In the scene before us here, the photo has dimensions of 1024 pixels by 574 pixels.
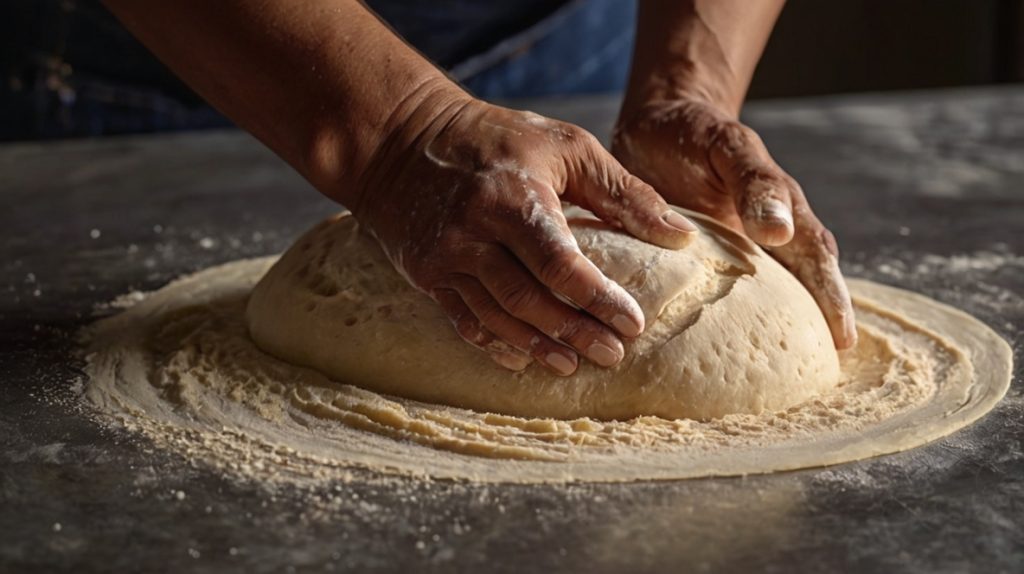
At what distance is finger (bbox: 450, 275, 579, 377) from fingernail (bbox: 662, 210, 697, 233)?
264mm

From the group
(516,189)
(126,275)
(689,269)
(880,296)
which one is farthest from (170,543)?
(880,296)

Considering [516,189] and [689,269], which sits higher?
[516,189]

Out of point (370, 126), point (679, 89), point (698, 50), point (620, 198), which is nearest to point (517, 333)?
point (620, 198)

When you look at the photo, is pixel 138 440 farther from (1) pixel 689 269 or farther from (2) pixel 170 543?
(1) pixel 689 269

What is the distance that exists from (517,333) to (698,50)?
91cm

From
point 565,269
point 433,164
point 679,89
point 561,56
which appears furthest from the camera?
point 561,56

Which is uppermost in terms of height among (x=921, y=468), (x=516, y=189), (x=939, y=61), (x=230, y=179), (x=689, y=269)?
(x=516, y=189)

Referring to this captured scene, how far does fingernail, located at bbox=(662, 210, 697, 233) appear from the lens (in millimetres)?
1748

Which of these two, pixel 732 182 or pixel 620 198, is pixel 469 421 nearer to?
pixel 620 198

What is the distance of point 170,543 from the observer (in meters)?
1.28

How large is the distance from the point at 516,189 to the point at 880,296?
3.04 feet

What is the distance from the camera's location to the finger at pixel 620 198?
1.73 meters

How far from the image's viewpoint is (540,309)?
1605mm

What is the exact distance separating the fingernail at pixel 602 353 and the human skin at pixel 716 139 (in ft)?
1.15
